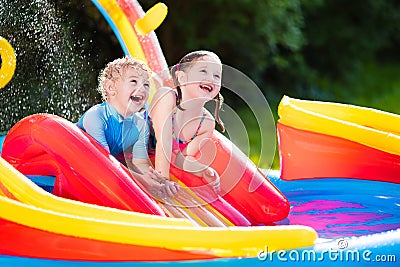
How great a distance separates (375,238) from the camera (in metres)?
2.19

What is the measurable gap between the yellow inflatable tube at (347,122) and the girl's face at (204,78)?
669mm

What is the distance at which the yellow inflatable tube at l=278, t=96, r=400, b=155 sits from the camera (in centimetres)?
308

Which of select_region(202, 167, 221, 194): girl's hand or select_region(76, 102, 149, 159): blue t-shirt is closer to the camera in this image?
select_region(76, 102, 149, 159): blue t-shirt

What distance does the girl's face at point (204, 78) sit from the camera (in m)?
2.61

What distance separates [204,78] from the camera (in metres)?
2.61

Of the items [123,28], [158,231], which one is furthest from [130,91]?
[123,28]

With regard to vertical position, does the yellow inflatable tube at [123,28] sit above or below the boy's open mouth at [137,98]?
below

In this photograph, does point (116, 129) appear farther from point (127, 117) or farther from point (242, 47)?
point (242, 47)

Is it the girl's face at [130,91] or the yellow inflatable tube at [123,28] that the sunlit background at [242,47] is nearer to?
the yellow inflatable tube at [123,28]

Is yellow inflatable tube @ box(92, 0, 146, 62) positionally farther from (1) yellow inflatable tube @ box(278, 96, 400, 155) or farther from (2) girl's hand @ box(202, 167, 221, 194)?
(2) girl's hand @ box(202, 167, 221, 194)

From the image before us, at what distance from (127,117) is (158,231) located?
1.89ft

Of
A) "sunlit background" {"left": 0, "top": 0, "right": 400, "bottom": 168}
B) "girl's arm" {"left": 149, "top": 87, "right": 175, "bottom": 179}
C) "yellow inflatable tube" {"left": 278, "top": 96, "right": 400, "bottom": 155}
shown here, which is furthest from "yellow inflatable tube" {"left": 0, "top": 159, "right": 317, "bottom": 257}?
"sunlit background" {"left": 0, "top": 0, "right": 400, "bottom": 168}

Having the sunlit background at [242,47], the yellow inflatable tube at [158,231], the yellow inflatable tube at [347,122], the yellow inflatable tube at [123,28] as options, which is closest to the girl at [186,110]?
the yellow inflatable tube at [158,231]

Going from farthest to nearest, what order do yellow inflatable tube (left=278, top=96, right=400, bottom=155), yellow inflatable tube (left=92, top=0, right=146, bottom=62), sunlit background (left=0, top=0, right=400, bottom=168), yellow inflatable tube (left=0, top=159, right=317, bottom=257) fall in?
1. sunlit background (left=0, top=0, right=400, bottom=168)
2. yellow inflatable tube (left=92, top=0, right=146, bottom=62)
3. yellow inflatable tube (left=278, top=96, right=400, bottom=155)
4. yellow inflatable tube (left=0, top=159, right=317, bottom=257)
